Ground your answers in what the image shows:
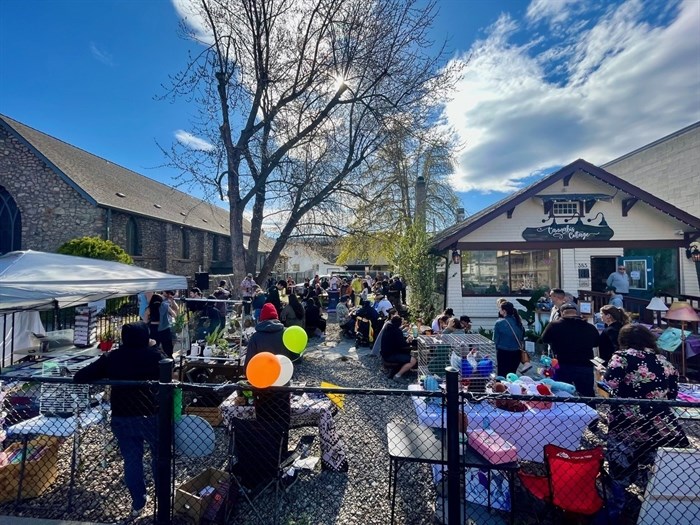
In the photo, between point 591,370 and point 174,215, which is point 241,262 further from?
point 174,215

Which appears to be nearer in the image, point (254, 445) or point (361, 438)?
point (254, 445)

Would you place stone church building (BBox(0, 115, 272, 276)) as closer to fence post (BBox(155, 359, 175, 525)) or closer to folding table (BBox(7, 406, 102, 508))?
folding table (BBox(7, 406, 102, 508))

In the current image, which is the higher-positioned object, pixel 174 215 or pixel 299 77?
pixel 299 77

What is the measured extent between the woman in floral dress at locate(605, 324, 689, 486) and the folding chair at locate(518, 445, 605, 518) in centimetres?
65

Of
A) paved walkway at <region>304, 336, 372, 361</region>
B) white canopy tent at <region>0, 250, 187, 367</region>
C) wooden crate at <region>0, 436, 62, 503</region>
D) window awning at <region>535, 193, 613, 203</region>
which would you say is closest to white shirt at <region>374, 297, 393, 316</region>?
paved walkway at <region>304, 336, 372, 361</region>

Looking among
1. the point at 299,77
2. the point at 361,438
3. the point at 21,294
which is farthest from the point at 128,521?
the point at 299,77

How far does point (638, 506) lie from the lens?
306 centimetres

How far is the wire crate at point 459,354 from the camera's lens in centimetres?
396

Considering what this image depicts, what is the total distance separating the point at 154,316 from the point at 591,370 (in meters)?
7.39

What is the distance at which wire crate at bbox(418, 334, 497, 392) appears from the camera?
3959mm

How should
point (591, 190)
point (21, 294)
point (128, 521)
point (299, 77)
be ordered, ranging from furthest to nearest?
point (299, 77) → point (591, 190) → point (21, 294) → point (128, 521)

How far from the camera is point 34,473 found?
3.34 m

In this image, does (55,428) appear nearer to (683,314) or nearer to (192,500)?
(192,500)

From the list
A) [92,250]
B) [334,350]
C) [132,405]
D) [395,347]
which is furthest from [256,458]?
[92,250]
